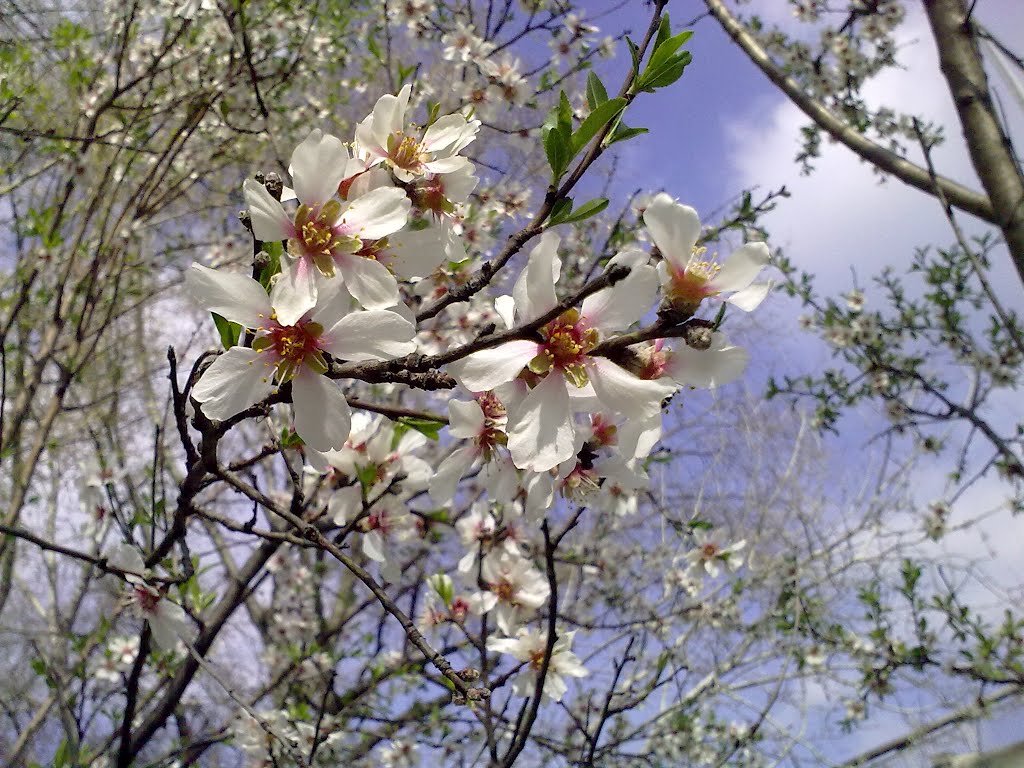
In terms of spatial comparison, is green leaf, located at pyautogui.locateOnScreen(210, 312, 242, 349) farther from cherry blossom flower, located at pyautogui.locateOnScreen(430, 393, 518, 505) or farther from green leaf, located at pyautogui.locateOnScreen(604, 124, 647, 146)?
→ green leaf, located at pyautogui.locateOnScreen(604, 124, 647, 146)

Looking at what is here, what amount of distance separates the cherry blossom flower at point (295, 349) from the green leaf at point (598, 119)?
26cm

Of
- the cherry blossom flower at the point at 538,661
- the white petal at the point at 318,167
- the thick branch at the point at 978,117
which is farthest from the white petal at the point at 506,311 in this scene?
the thick branch at the point at 978,117

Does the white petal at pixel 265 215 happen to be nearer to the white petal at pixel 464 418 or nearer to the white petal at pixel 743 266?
the white petal at pixel 464 418

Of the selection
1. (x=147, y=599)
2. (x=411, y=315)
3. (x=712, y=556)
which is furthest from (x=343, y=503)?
(x=712, y=556)

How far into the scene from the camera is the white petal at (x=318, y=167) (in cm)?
→ 67

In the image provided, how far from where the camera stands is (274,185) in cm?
70

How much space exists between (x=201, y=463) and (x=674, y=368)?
0.59 m

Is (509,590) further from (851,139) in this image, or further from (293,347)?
(851,139)

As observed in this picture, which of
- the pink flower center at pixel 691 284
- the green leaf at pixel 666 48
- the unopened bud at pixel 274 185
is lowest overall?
the pink flower center at pixel 691 284

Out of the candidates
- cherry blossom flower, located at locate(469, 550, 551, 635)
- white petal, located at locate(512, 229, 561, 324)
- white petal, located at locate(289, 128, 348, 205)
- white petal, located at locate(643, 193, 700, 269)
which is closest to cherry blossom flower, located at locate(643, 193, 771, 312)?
white petal, located at locate(643, 193, 700, 269)

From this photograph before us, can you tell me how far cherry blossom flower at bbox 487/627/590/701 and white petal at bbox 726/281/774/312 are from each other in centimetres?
112

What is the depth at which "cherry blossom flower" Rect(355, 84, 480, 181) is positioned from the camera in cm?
Result: 79

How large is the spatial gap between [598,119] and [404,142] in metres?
0.26

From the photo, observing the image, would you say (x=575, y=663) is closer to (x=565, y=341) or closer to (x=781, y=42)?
(x=565, y=341)
